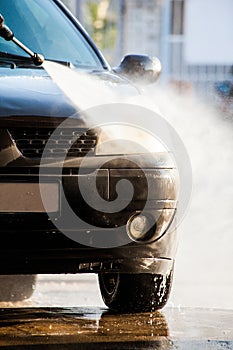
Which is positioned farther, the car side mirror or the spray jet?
Answer: the car side mirror

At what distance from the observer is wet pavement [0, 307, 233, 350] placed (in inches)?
177

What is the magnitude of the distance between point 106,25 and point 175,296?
996 inches

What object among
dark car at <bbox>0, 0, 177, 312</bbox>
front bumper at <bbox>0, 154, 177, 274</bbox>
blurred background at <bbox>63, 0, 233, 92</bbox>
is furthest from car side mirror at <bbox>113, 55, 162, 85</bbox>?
blurred background at <bbox>63, 0, 233, 92</bbox>

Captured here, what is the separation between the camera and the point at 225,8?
73.9 feet

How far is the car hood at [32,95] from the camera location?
4.60 metres

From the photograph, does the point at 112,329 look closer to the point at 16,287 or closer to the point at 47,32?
the point at 47,32

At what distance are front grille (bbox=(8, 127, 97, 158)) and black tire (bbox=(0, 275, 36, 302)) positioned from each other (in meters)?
2.34

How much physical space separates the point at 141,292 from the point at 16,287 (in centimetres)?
207

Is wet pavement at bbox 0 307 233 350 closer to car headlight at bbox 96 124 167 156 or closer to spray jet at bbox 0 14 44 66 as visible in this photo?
car headlight at bbox 96 124 167 156

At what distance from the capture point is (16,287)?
7.06m

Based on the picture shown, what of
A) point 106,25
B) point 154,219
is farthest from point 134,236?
point 106,25

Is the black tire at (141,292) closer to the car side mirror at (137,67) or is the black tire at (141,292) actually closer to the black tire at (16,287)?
the car side mirror at (137,67)

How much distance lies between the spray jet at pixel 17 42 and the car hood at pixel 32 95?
0.75 ft

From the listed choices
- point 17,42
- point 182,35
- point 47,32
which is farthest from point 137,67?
point 182,35
